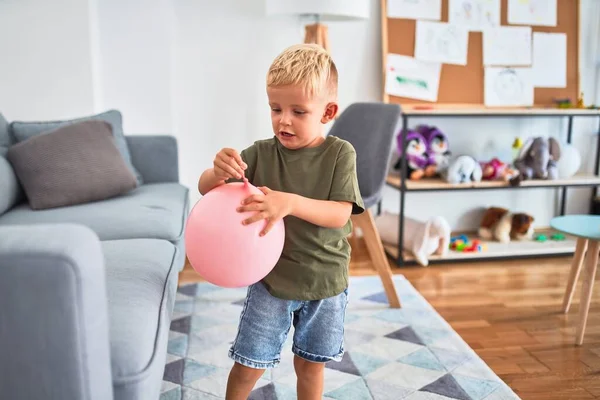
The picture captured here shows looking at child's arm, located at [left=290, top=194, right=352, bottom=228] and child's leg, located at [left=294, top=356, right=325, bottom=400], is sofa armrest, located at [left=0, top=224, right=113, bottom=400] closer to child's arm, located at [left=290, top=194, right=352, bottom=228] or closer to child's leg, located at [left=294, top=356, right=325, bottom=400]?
child's arm, located at [left=290, top=194, right=352, bottom=228]

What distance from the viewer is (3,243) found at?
0.80 meters

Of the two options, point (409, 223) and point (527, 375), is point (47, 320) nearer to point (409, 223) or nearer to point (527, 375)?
point (527, 375)

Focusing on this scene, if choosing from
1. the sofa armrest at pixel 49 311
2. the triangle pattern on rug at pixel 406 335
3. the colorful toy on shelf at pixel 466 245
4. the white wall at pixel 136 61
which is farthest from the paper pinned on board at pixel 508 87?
the sofa armrest at pixel 49 311

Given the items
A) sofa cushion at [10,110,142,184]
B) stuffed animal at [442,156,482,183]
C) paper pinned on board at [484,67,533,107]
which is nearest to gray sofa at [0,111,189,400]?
sofa cushion at [10,110,142,184]

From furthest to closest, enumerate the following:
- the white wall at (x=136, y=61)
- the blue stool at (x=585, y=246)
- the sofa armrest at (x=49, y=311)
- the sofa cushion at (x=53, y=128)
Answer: the white wall at (x=136, y=61) → the sofa cushion at (x=53, y=128) → the blue stool at (x=585, y=246) → the sofa armrest at (x=49, y=311)

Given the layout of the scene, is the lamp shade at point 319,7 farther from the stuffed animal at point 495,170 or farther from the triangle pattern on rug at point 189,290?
the triangle pattern on rug at point 189,290

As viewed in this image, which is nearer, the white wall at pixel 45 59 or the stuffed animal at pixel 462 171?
the white wall at pixel 45 59

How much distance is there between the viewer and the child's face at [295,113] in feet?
3.52

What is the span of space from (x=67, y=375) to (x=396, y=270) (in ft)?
7.23

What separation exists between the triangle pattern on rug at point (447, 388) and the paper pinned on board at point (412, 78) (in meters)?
1.92

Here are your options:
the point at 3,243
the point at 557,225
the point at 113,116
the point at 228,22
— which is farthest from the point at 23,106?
the point at 557,225

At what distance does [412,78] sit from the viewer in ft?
10.6

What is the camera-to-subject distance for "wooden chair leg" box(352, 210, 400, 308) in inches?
86.2

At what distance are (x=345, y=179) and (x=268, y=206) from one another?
0.66 ft
